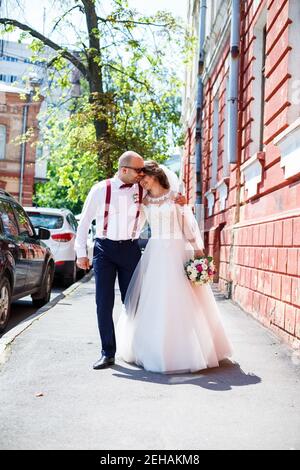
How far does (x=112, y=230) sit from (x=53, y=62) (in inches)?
567

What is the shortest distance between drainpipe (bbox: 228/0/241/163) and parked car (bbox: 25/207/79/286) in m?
4.39

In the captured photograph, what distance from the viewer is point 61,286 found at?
13.7 m

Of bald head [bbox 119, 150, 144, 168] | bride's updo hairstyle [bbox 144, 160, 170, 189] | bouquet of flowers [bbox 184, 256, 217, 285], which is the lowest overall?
bouquet of flowers [bbox 184, 256, 217, 285]

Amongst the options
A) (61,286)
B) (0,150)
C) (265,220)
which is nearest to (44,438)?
(265,220)

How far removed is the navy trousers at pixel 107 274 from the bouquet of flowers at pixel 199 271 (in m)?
0.52

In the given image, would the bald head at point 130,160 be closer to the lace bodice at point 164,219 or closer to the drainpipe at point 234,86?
the lace bodice at point 164,219

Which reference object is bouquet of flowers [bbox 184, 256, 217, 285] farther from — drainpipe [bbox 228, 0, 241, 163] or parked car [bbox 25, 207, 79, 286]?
parked car [bbox 25, 207, 79, 286]

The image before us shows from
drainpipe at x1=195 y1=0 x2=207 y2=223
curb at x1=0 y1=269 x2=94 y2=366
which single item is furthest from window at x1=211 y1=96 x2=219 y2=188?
curb at x1=0 y1=269 x2=94 y2=366

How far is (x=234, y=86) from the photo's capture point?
10.3m

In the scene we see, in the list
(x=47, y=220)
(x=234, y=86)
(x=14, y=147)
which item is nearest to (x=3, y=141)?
(x=14, y=147)

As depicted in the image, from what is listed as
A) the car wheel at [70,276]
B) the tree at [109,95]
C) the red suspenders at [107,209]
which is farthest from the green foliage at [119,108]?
Answer: the red suspenders at [107,209]

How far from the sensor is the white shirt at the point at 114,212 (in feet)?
16.9

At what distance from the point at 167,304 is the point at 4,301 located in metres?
2.96

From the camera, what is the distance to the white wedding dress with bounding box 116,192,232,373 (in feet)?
16.3
